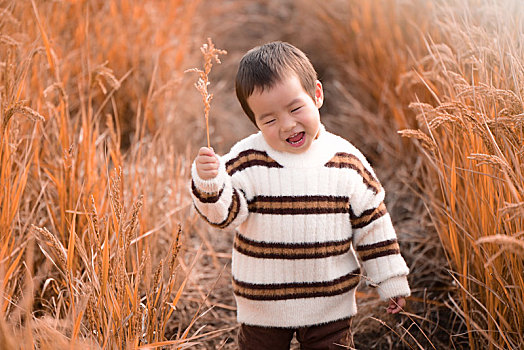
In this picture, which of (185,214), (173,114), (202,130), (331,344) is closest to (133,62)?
(173,114)

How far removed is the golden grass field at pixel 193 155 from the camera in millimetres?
1587

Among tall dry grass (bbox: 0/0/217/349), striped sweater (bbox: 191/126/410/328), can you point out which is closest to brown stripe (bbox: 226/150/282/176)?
striped sweater (bbox: 191/126/410/328)

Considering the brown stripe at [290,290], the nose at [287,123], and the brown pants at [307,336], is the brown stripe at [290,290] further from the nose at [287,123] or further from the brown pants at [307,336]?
the nose at [287,123]

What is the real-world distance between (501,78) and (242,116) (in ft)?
8.36

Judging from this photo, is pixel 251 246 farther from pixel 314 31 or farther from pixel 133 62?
pixel 314 31

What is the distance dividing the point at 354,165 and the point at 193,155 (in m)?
1.56

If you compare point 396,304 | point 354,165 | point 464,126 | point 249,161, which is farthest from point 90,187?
point 464,126

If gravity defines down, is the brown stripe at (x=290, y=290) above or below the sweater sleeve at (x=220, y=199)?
below

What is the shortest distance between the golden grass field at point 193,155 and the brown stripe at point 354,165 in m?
0.19

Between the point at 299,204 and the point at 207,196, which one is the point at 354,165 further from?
the point at 207,196

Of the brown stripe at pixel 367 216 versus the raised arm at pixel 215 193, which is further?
the brown stripe at pixel 367 216

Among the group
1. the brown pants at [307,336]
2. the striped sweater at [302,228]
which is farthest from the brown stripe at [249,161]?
the brown pants at [307,336]

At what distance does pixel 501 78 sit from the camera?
1820mm

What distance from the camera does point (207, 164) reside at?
1.55m
